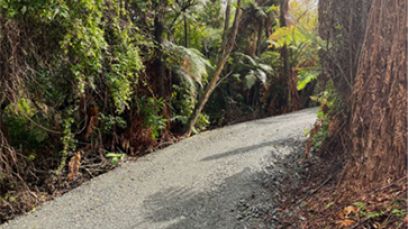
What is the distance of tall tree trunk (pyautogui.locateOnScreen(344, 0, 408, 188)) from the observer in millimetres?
2227

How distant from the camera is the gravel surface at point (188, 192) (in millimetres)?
3111

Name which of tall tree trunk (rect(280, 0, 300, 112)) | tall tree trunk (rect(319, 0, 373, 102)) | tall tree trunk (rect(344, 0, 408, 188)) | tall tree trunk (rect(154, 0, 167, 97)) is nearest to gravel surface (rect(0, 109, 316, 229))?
tall tree trunk (rect(344, 0, 408, 188))

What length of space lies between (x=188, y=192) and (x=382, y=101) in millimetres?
1975

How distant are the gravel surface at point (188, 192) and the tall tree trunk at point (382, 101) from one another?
0.87 metres

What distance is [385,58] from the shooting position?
7.80 ft

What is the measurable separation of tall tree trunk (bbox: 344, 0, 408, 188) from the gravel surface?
0.87 m

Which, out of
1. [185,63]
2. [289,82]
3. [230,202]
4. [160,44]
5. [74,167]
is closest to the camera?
[230,202]

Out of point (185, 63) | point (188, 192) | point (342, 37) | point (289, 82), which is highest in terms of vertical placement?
point (342, 37)

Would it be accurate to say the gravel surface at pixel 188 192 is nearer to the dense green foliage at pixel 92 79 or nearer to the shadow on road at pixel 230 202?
the shadow on road at pixel 230 202

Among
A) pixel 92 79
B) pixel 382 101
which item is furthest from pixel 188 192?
pixel 382 101

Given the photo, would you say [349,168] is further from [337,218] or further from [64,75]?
[64,75]

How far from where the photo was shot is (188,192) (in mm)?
3619

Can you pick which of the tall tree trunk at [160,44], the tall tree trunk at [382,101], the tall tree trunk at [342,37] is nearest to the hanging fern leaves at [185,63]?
the tall tree trunk at [160,44]

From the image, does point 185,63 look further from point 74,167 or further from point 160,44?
point 74,167
